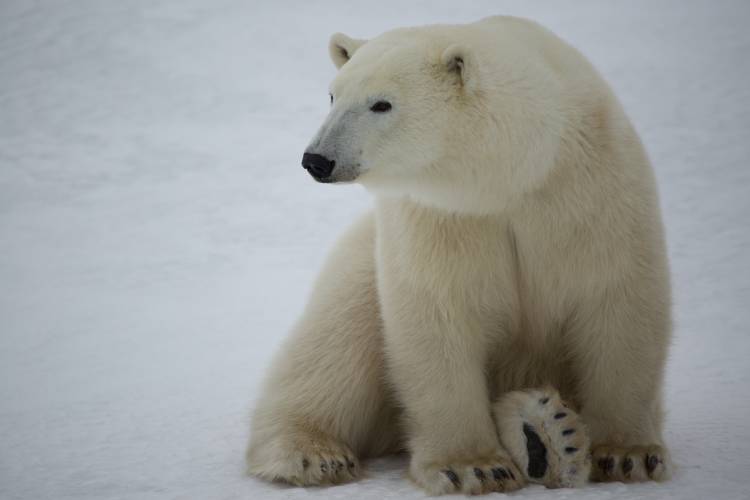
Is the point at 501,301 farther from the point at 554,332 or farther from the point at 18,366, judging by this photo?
the point at 18,366

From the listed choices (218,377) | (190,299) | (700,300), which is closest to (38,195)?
(190,299)

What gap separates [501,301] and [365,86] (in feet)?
2.91

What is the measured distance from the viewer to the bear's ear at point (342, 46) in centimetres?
341

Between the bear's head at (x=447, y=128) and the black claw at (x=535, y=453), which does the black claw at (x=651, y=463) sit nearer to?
the black claw at (x=535, y=453)

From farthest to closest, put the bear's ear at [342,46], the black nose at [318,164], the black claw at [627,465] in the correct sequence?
the bear's ear at [342,46] < the black claw at [627,465] < the black nose at [318,164]

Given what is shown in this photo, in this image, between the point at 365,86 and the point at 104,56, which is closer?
the point at 365,86

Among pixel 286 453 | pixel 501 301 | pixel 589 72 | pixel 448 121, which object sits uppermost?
pixel 589 72

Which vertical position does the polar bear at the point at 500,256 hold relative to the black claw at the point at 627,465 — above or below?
above

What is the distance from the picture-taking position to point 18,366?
5293 millimetres

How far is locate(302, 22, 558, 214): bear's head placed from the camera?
2924 mm

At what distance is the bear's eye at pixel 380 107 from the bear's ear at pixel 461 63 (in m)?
0.24

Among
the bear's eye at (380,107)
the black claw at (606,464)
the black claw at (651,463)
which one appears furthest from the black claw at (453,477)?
the bear's eye at (380,107)

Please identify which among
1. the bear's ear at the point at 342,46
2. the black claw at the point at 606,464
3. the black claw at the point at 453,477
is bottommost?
the black claw at the point at 453,477

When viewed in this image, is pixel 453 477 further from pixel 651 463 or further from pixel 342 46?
pixel 342 46
